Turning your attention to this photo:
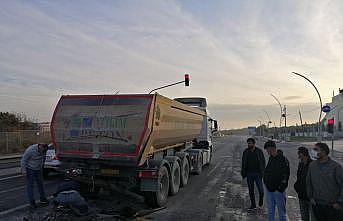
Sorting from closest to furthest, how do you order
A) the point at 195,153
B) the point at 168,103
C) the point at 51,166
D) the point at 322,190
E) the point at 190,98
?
→ the point at 322,190 → the point at 168,103 → the point at 51,166 → the point at 195,153 → the point at 190,98

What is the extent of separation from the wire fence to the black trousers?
99.8ft

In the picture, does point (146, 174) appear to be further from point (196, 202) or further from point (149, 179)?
point (196, 202)

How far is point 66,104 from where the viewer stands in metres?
9.76

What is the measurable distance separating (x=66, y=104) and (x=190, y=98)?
11.9 m

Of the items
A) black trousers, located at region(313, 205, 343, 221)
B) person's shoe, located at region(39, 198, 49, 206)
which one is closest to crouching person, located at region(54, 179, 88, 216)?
person's shoe, located at region(39, 198, 49, 206)

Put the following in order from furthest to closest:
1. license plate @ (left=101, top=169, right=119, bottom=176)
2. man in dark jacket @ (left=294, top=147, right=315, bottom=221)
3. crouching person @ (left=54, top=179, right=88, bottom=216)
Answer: license plate @ (left=101, top=169, right=119, bottom=176) < crouching person @ (left=54, top=179, right=88, bottom=216) < man in dark jacket @ (left=294, top=147, right=315, bottom=221)

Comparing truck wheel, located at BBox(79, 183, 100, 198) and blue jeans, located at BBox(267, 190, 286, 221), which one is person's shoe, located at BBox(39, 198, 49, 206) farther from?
blue jeans, located at BBox(267, 190, 286, 221)

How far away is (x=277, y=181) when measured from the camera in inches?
273

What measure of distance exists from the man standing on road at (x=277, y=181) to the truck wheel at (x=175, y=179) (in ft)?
13.6

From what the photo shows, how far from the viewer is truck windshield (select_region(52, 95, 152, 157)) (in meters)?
8.95

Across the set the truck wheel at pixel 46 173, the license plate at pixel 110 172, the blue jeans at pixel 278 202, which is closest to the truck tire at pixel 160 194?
the license plate at pixel 110 172

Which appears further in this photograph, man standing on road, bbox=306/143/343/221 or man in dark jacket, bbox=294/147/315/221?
man in dark jacket, bbox=294/147/315/221

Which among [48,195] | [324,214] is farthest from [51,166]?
[324,214]

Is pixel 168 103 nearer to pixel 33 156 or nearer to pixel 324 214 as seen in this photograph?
pixel 33 156
